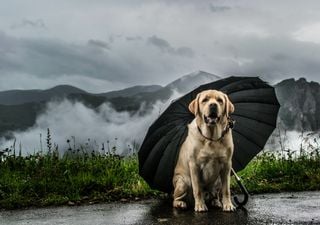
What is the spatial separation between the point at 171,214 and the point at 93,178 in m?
3.36

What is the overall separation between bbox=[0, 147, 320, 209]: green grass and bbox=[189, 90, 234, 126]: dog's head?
10.7ft

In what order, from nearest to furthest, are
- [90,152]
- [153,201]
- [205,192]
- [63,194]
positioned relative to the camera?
[205,192] → [153,201] → [63,194] → [90,152]

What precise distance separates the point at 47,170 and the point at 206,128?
4.51 metres

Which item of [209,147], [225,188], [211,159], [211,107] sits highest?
[211,107]

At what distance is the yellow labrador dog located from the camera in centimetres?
712

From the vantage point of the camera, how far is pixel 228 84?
8070mm

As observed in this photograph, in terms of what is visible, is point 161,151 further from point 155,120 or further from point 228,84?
point 228,84

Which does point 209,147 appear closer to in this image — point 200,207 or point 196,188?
point 196,188

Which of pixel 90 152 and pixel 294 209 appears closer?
pixel 294 209

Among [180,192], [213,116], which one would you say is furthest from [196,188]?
[213,116]

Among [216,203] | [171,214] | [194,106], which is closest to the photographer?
[194,106]

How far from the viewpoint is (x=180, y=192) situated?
781 centimetres

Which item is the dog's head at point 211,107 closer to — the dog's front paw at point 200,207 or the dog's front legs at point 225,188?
the dog's front legs at point 225,188

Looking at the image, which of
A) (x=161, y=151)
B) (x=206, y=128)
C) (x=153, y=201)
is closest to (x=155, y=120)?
(x=161, y=151)
